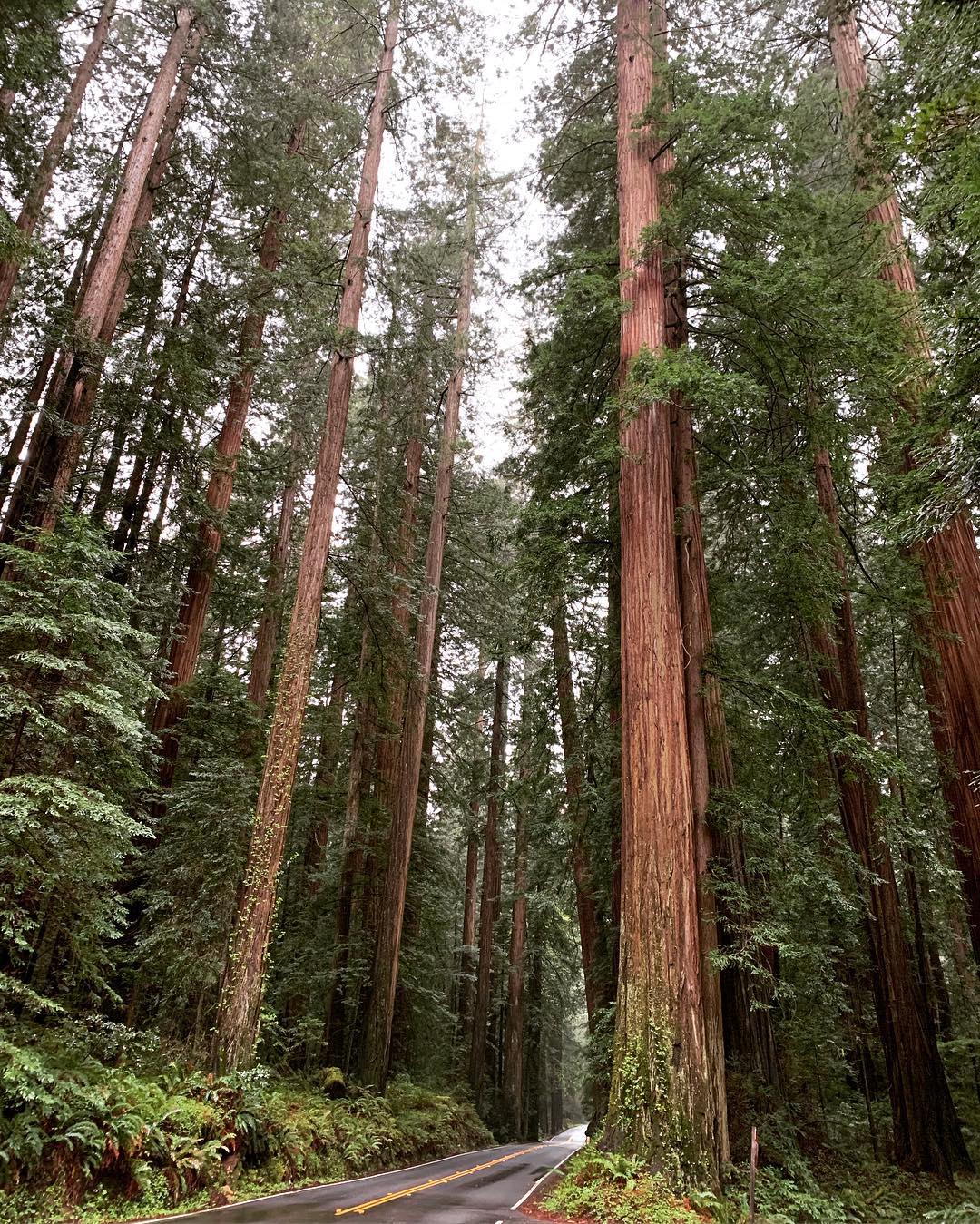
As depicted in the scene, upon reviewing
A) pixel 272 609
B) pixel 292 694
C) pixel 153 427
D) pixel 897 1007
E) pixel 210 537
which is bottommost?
pixel 897 1007

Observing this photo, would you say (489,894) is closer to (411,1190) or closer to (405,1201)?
(411,1190)

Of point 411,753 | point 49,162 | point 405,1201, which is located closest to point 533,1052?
point 411,753

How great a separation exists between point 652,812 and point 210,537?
9.23m

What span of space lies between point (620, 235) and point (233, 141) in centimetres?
846

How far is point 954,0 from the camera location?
446 centimetres

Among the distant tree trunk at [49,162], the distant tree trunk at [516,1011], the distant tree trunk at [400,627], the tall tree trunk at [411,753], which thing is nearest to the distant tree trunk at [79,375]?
the distant tree trunk at [49,162]

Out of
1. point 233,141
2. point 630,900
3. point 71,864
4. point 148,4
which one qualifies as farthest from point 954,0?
point 148,4

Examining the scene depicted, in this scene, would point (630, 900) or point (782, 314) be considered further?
point (782, 314)

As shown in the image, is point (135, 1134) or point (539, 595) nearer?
point (135, 1134)

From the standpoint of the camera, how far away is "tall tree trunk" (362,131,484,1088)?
496 inches

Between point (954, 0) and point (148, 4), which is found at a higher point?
point (148, 4)

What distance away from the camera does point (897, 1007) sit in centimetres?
980

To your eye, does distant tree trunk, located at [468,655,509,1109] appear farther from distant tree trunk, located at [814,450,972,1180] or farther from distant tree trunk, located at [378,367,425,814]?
distant tree trunk, located at [814,450,972,1180]

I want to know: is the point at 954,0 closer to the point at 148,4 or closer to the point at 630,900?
the point at 630,900
